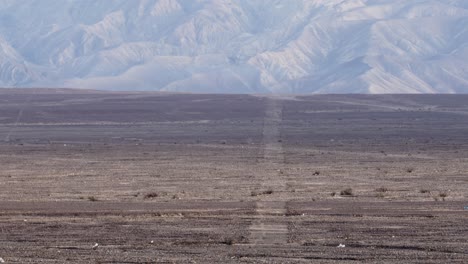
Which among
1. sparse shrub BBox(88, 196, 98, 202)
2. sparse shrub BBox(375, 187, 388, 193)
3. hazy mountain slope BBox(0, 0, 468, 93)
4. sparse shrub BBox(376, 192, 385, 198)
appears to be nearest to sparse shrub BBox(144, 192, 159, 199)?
sparse shrub BBox(88, 196, 98, 202)

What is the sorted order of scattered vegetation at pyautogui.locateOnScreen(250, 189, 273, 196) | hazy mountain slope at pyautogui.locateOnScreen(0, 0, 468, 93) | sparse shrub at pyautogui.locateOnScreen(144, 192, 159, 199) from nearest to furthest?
1. sparse shrub at pyautogui.locateOnScreen(144, 192, 159, 199)
2. scattered vegetation at pyautogui.locateOnScreen(250, 189, 273, 196)
3. hazy mountain slope at pyautogui.locateOnScreen(0, 0, 468, 93)

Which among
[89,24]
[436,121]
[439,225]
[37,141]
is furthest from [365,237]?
[89,24]

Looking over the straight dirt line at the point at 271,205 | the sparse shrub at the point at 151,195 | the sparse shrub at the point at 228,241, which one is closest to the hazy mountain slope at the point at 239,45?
the straight dirt line at the point at 271,205

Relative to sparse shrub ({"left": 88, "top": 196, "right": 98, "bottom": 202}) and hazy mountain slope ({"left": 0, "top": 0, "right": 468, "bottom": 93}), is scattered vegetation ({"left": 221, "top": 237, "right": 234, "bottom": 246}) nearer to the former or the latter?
sparse shrub ({"left": 88, "top": 196, "right": 98, "bottom": 202})

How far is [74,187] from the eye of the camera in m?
29.5

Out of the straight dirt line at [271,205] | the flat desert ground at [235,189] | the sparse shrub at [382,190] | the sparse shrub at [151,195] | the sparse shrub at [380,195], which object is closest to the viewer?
the flat desert ground at [235,189]

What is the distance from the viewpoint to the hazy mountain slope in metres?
150

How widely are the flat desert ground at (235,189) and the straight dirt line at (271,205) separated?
42 millimetres

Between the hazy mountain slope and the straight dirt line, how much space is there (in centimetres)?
8838

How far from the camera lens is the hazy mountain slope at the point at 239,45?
150 m

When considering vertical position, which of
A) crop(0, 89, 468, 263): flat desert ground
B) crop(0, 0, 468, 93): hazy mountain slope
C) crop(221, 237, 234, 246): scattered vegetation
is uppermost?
crop(221, 237, 234, 246): scattered vegetation

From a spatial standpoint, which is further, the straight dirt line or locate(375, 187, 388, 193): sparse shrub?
locate(375, 187, 388, 193): sparse shrub

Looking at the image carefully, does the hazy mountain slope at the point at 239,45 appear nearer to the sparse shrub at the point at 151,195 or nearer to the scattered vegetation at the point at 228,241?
the sparse shrub at the point at 151,195

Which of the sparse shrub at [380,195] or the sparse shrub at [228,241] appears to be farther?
the sparse shrub at [380,195]
